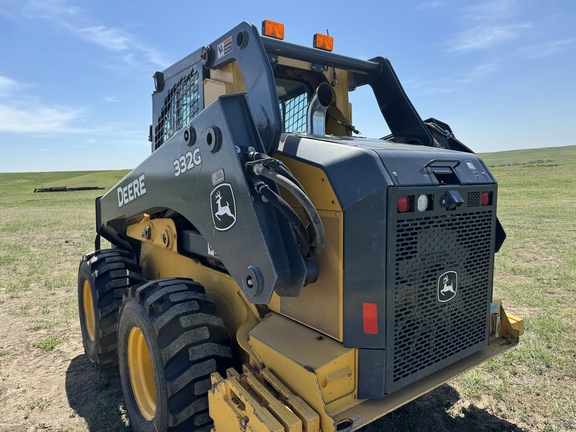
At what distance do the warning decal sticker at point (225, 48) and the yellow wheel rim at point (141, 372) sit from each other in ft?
6.81

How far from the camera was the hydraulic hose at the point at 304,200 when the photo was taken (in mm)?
2107

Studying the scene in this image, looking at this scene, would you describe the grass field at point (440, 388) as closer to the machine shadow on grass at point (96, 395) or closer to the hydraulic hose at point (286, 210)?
the machine shadow on grass at point (96, 395)

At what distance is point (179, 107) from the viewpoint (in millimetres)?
3889

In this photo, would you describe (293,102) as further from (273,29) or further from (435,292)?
(435,292)

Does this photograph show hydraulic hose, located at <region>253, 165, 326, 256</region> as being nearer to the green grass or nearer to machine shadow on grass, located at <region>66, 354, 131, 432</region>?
machine shadow on grass, located at <region>66, 354, 131, 432</region>

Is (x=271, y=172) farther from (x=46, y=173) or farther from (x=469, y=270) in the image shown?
(x=46, y=173)

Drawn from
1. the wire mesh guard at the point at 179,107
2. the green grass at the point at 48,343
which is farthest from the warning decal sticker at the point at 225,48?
the green grass at the point at 48,343

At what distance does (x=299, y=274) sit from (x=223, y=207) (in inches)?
23.3

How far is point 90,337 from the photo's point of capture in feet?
15.3

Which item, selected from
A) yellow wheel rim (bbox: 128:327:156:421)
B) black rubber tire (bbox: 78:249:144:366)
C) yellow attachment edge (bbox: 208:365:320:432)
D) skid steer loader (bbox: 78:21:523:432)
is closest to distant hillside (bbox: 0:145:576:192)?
black rubber tire (bbox: 78:249:144:366)

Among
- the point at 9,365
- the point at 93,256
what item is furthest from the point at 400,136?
the point at 9,365

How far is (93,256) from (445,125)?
12.1 feet

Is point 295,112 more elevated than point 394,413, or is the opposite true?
point 295,112

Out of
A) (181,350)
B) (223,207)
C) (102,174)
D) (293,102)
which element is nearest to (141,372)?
(181,350)
